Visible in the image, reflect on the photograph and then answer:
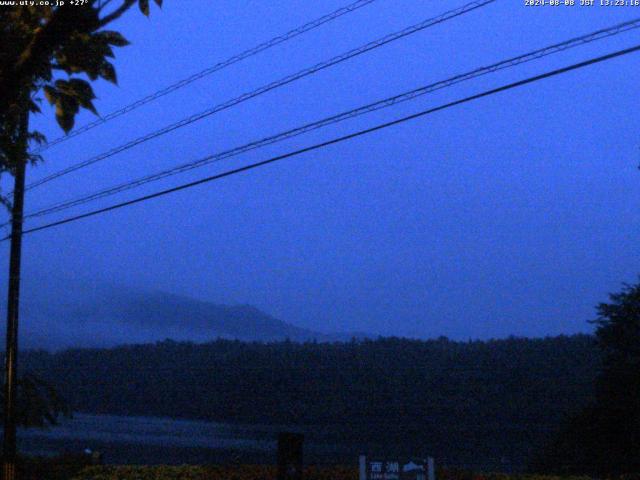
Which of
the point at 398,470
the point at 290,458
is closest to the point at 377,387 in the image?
the point at 290,458

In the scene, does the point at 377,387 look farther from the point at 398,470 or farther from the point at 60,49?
the point at 60,49

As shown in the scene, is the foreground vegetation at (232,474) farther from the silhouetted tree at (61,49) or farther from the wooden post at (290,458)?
the silhouetted tree at (61,49)

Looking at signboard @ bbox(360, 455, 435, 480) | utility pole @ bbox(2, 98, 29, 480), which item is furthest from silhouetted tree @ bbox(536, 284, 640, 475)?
utility pole @ bbox(2, 98, 29, 480)

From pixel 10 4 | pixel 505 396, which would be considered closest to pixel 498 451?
pixel 505 396

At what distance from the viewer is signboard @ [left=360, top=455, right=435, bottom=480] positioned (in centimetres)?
1116

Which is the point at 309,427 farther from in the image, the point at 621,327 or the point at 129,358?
the point at 621,327

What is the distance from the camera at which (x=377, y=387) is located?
101ft

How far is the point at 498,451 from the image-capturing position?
25797mm

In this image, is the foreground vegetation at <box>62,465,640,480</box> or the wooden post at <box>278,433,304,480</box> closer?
the wooden post at <box>278,433,304,480</box>

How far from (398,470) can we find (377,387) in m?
19.9

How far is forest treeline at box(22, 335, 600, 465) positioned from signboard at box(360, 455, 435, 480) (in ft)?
45.4

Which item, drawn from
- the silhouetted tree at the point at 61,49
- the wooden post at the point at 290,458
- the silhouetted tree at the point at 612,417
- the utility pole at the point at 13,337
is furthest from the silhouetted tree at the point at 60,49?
the silhouetted tree at the point at 612,417

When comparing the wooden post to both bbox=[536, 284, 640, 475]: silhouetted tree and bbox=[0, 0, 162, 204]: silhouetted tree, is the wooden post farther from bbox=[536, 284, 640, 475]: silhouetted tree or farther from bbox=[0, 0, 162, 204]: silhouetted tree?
bbox=[536, 284, 640, 475]: silhouetted tree

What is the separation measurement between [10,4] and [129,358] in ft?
115
